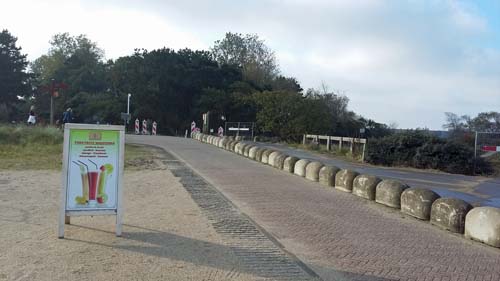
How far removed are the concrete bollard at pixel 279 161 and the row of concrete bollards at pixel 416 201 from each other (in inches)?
27.8

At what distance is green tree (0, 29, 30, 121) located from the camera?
74562 mm

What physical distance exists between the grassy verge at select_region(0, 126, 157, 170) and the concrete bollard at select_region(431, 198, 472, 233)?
9.94 meters

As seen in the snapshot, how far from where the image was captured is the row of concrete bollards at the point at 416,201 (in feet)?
25.6

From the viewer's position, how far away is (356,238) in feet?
25.1

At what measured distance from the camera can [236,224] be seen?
8.38 metres

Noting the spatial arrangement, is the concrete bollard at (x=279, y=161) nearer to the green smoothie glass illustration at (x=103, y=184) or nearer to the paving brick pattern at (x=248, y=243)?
the paving brick pattern at (x=248, y=243)

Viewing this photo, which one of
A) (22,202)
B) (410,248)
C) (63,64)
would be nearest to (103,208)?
(22,202)

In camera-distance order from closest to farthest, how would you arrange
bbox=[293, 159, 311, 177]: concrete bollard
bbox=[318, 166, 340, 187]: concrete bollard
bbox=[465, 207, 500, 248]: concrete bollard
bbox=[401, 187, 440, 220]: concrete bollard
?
bbox=[465, 207, 500, 248]: concrete bollard
bbox=[401, 187, 440, 220]: concrete bollard
bbox=[318, 166, 340, 187]: concrete bollard
bbox=[293, 159, 311, 177]: concrete bollard

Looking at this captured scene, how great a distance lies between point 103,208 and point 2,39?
266 feet

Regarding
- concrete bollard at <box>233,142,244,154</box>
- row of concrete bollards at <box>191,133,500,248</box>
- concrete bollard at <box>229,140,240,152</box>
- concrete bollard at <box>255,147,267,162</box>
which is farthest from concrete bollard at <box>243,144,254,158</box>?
row of concrete bollards at <box>191,133,500,248</box>

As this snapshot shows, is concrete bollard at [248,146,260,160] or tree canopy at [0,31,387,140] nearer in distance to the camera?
concrete bollard at [248,146,260,160]

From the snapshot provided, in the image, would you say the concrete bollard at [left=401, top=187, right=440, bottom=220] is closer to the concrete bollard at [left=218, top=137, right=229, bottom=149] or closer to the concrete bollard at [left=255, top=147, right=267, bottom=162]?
the concrete bollard at [left=255, top=147, right=267, bottom=162]

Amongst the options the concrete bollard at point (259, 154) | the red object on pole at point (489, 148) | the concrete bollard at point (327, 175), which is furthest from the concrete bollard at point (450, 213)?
the red object on pole at point (489, 148)

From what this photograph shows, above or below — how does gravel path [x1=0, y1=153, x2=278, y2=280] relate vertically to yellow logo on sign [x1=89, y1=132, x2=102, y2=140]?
below
